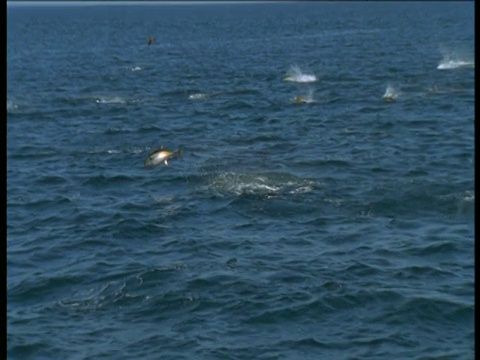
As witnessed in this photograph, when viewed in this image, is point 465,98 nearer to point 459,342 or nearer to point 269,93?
point 269,93

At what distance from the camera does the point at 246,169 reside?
29109mm

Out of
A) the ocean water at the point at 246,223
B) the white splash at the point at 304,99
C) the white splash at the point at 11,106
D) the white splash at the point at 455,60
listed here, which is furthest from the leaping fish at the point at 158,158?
the white splash at the point at 455,60

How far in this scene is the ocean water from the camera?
1686 cm

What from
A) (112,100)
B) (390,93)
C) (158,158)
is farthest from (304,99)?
(158,158)

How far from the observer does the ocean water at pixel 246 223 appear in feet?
55.3

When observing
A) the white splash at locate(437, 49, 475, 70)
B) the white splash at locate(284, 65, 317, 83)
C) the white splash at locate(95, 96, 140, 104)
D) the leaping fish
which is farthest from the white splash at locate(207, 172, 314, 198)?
the white splash at locate(437, 49, 475, 70)

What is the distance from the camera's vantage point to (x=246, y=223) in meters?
23.7

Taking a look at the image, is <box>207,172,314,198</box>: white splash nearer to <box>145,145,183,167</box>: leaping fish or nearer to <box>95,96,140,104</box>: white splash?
<box>145,145,183,167</box>: leaping fish

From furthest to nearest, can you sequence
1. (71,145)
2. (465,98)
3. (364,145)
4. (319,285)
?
(465,98)
(71,145)
(364,145)
(319,285)

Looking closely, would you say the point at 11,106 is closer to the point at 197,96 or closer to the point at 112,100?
the point at 112,100

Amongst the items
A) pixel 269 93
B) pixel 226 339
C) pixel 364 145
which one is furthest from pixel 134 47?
pixel 226 339

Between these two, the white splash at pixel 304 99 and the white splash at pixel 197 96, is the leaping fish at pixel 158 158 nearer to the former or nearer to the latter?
the white splash at pixel 304 99
